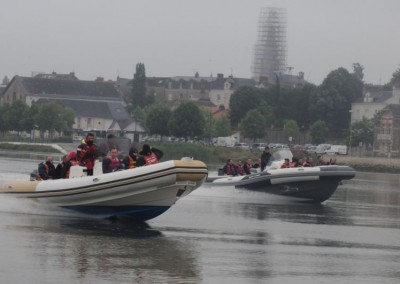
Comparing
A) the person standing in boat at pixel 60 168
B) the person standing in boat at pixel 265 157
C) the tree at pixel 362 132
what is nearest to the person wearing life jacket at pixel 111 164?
the person standing in boat at pixel 60 168

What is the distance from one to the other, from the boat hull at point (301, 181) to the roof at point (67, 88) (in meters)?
120

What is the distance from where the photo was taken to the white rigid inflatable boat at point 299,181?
33.2 metres

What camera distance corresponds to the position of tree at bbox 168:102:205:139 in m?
114

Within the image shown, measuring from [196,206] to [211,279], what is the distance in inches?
608

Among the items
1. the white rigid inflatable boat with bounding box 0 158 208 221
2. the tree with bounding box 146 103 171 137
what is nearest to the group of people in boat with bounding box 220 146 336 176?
the white rigid inflatable boat with bounding box 0 158 208 221

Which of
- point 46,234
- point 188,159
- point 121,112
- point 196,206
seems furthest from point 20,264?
point 121,112

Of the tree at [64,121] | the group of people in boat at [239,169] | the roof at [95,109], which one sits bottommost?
the group of people in boat at [239,169]

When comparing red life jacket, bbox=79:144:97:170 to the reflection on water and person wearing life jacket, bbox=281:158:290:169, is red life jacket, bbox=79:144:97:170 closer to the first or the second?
the reflection on water

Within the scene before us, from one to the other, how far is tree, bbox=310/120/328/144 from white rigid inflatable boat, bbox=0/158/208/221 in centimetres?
10099

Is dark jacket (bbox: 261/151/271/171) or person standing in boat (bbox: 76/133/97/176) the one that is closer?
person standing in boat (bbox: 76/133/97/176)

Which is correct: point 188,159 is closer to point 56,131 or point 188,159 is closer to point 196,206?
point 196,206

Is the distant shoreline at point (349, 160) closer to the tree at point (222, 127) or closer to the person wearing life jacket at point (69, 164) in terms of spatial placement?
the tree at point (222, 127)

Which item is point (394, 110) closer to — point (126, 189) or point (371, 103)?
point (371, 103)

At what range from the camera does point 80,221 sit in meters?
23.2
